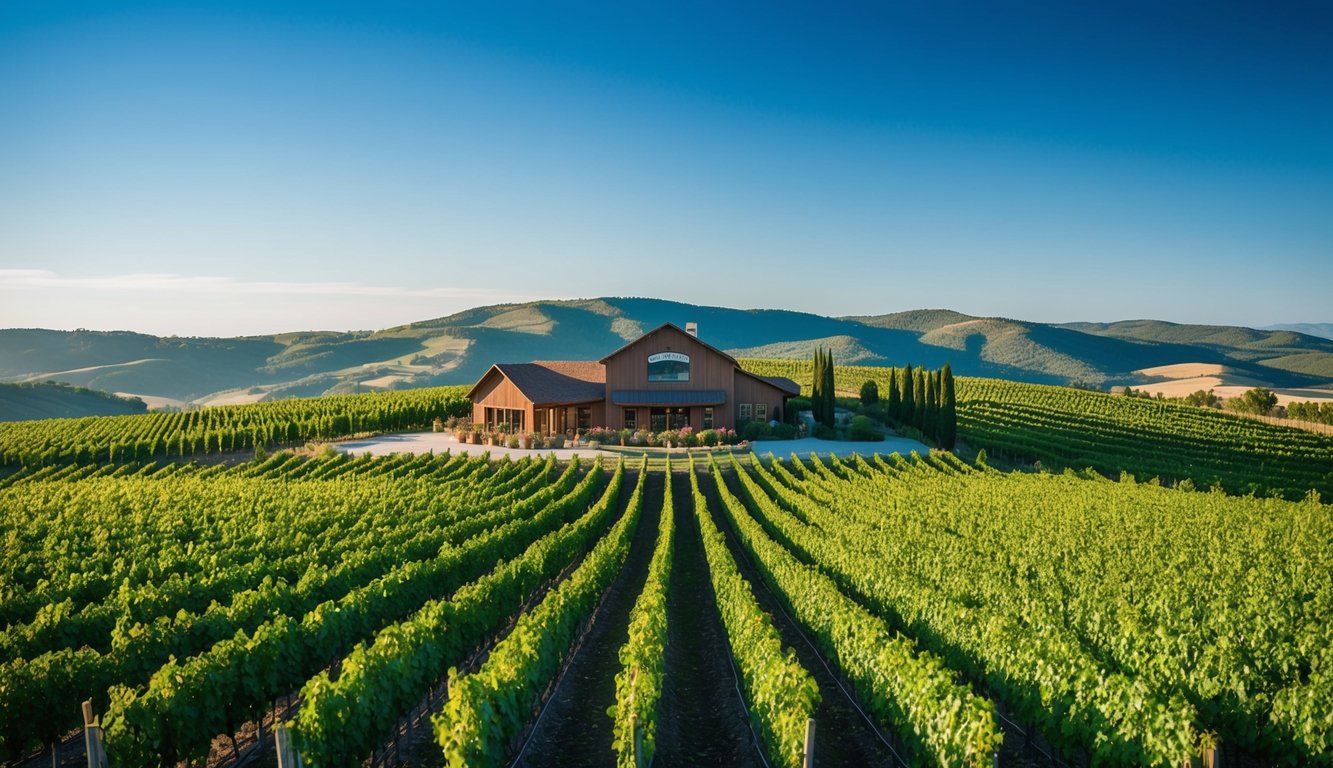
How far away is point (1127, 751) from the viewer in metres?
7.90

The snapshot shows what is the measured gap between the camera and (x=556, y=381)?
4984 centimetres

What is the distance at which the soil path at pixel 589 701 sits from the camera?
32.5 feet

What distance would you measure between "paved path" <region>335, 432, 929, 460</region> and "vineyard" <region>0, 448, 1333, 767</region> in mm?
18781

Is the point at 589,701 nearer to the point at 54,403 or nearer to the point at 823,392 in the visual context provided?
the point at 823,392

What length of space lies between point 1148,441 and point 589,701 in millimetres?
50490

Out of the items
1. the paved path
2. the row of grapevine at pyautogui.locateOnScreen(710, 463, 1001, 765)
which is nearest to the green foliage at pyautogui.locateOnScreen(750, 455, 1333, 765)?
the row of grapevine at pyautogui.locateOnScreen(710, 463, 1001, 765)

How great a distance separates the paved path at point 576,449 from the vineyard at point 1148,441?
6.56 meters

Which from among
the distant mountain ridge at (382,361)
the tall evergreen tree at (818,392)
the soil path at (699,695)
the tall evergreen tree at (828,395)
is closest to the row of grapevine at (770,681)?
the soil path at (699,695)

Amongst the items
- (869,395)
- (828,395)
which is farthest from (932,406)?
(869,395)

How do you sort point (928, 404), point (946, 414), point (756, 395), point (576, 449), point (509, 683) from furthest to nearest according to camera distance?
point (756, 395)
point (928, 404)
point (946, 414)
point (576, 449)
point (509, 683)

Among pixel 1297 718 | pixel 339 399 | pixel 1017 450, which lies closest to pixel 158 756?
pixel 1297 718

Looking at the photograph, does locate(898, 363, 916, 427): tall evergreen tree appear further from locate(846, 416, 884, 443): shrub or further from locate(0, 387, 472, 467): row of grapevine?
locate(0, 387, 472, 467): row of grapevine

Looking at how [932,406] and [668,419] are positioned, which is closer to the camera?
[932,406]

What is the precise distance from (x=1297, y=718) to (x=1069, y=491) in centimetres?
1947
